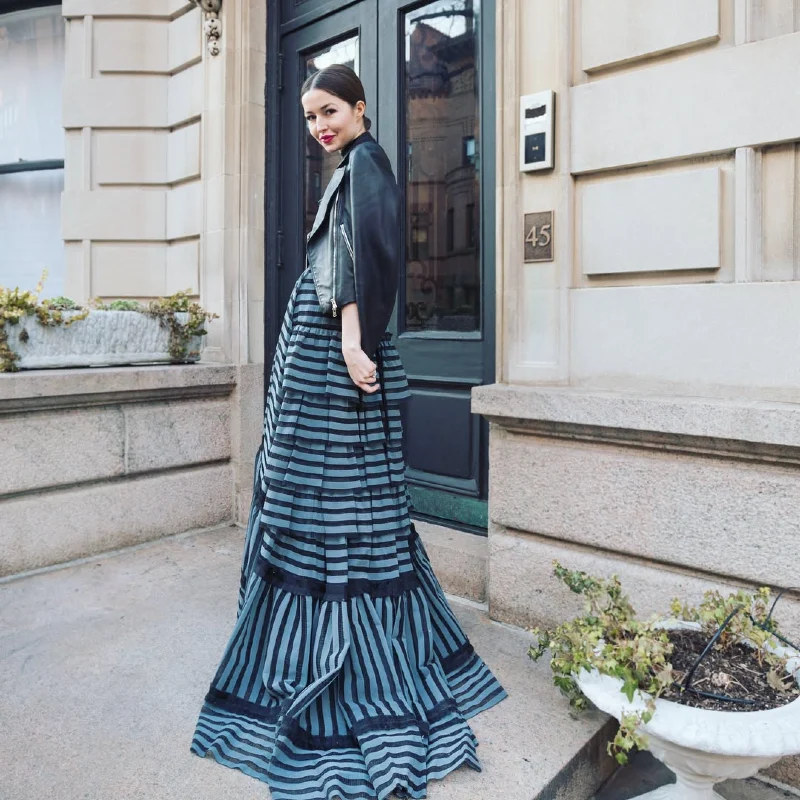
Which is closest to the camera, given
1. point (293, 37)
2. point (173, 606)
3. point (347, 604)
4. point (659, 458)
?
point (347, 604)

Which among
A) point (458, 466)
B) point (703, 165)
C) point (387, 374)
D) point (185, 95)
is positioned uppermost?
point (185, 95)

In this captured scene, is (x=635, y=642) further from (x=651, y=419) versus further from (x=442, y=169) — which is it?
(x=442, y=169)

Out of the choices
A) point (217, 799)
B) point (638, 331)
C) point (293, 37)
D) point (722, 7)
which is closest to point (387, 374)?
point (638, 331)

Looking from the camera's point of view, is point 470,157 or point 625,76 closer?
point 625,76

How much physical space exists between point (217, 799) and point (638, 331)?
2327mm

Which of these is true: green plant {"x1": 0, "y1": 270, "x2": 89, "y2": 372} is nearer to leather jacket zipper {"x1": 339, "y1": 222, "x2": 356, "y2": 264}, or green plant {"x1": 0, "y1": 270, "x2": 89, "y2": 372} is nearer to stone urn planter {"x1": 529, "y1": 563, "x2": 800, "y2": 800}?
leather jacket zipper {"x1": 339, "y1": 222, "x2": 356, "y2": 264}

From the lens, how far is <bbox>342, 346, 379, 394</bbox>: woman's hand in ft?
7.92

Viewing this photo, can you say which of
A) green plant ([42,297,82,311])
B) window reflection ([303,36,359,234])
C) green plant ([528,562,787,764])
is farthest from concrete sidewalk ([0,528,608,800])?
window reflection ([303,36,359,234])

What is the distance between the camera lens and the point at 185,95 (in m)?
5.50

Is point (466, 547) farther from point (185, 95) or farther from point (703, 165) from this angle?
point (185, 95)

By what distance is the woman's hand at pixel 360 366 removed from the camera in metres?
2.41

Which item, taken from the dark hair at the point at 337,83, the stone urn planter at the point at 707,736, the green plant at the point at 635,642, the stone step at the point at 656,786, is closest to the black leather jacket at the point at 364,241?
the dark hair at the point at 337,83

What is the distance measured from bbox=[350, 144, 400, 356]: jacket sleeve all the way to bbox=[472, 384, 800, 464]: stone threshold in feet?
3.30

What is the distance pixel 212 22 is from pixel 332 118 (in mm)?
3452
